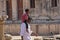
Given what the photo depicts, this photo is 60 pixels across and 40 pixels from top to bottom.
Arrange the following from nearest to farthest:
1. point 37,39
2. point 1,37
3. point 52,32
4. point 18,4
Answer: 1. point 1,37
2. point 37,39
3. point 52,32
4. point 18,4

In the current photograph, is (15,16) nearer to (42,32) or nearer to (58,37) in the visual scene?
(42,32)

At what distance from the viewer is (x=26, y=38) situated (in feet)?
25.8

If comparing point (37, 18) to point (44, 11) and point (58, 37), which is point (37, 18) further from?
point (58, 37)

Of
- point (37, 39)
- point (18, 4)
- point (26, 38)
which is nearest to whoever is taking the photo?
point (26, 38)

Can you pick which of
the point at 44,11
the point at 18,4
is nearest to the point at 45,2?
the point at 44,11

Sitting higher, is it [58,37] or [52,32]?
[58,37]

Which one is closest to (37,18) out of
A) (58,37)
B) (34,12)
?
(34,12)

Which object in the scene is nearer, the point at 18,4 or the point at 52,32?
the point at 52,32

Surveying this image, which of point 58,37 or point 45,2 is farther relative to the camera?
point 45,2

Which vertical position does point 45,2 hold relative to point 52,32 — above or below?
above

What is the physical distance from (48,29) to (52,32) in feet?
1.19

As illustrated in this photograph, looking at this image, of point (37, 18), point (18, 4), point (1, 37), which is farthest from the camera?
point (18, 4)

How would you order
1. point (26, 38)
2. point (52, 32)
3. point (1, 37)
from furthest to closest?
point (52, 32), point (1, 37), point (26, 38)

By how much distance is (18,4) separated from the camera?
957 inches
